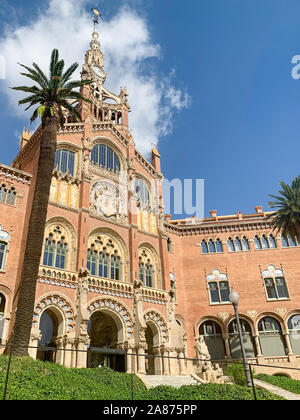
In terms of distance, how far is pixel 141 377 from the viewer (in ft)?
75.4

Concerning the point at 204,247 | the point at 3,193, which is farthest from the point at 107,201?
the point at 204,247

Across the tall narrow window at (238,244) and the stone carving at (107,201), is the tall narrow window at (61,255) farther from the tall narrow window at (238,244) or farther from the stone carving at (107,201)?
the tall narrow window at (238,244)

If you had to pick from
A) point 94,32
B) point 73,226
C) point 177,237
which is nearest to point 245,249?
point 177,237

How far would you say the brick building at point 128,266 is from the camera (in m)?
25.1

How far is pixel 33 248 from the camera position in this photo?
20281mm

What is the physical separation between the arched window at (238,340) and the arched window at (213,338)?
995 mm

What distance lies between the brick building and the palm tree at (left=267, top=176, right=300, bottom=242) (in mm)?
6177

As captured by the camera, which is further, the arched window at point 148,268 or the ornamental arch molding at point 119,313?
the arched window at point 148,268

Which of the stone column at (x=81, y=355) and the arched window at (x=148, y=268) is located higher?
the arched window at (x=148, y=268)

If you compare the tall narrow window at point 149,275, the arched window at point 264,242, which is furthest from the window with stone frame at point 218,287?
the tall narrow window at point 149,275

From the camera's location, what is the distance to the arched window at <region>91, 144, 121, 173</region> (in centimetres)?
3341

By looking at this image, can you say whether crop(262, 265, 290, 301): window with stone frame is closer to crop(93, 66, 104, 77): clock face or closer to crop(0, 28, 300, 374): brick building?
crop(0, 28, 300, 374): brick building

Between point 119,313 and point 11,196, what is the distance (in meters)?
12.1

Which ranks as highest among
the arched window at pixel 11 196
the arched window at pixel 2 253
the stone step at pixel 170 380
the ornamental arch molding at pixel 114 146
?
the ornamental arch molding at pixel 114 146
